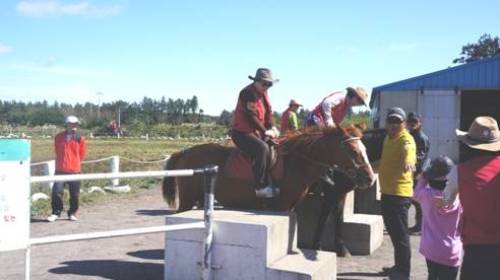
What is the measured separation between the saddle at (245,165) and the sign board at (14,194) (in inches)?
112

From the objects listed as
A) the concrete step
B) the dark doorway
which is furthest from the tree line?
the concrete step

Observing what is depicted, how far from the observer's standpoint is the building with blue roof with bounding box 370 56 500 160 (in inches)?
879

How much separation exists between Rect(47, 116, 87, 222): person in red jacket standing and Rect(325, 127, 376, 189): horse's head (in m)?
5.90

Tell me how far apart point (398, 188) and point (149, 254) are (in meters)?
3.63

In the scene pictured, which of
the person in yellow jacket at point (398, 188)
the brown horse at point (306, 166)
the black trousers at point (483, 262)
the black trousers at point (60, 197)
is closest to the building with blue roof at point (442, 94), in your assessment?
the black trousers at point (60, 197)

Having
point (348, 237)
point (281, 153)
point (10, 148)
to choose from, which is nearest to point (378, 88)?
point (348, 237)

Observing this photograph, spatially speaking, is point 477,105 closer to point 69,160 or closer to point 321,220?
point 321,220

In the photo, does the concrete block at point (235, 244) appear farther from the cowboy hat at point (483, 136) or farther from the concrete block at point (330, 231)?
the concrete block at point (330, 231)

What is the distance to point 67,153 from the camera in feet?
33.8

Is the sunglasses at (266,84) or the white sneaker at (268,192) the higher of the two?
the sunglasses at (266,84)

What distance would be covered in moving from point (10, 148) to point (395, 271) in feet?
14.3

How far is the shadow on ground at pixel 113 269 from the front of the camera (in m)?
6.42

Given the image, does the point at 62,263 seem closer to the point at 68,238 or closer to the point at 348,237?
the point at 68,238

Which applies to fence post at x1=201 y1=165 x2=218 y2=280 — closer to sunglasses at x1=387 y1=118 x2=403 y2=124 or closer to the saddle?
the saddle
